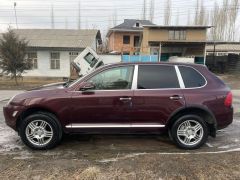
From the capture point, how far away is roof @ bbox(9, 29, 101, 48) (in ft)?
93.6

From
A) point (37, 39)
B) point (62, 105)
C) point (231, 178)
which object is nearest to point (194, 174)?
point (231, 178)

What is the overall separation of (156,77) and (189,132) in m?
1.25

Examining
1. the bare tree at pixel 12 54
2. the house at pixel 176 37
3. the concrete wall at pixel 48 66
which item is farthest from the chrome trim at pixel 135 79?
the house at pixel 176 37

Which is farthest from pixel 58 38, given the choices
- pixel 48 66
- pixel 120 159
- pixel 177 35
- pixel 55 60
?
pixel 120 159

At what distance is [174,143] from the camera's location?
575 cm

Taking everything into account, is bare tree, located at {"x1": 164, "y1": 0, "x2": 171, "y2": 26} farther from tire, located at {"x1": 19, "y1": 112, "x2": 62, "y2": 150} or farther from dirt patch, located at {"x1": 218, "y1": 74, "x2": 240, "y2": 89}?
tire, located at {"x1": 19, "y1": 112, "x2": 62, "y2": 150}

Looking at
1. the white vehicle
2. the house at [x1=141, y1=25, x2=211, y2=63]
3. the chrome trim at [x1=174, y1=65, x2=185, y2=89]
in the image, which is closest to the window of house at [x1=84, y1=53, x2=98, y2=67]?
the white vehicle

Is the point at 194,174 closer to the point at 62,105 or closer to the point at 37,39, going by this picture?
the point at 62,105

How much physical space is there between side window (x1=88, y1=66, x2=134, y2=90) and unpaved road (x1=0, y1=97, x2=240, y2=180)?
Result: 1.23 metres

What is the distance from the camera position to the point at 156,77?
18.3ft

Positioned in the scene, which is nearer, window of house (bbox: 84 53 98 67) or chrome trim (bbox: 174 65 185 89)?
chrome trim (bbox: 174 65 185 89)

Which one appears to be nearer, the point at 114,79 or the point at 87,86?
the point at 87,86

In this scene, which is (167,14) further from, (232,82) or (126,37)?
(232,82)

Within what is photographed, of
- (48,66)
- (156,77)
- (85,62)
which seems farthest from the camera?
(48,66)
